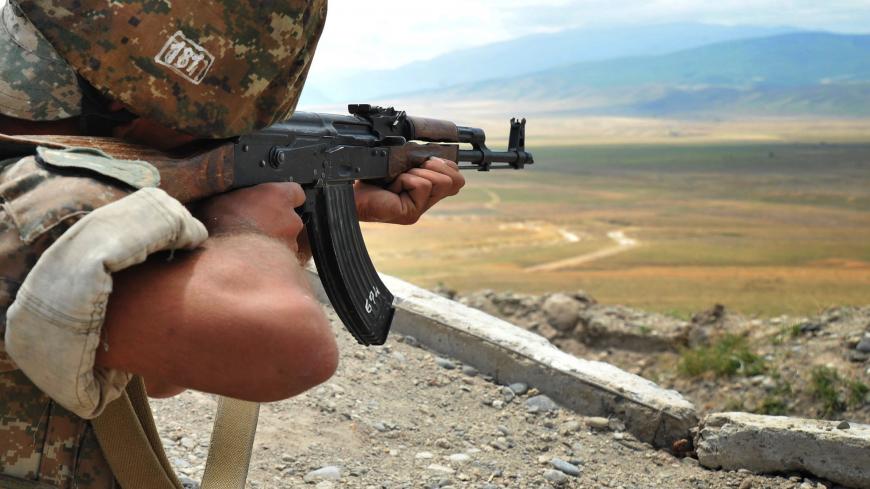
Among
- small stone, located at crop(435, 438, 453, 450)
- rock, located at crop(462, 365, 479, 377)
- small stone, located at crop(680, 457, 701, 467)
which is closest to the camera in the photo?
small stone, located at crop(435, 438, 453, 450)

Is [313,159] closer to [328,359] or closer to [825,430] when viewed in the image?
[328,359]

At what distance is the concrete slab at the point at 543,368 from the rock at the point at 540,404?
0.04m

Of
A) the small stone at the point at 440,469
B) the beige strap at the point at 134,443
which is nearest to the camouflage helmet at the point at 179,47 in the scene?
the beige strap at the point at 134,443

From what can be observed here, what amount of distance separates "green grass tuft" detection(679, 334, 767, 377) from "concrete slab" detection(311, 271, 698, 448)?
1093 millimetres

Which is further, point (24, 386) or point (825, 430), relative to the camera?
point (825, 430)

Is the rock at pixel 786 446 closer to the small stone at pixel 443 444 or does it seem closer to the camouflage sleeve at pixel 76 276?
the small stone at pixel 443 444

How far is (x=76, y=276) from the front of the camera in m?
1.17

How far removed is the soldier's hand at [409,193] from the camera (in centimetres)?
271

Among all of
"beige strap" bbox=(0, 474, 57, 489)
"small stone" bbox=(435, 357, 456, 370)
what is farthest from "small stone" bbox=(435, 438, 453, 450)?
"beige strap" bbox=(0, 474, 57, 489)

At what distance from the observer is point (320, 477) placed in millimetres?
3014

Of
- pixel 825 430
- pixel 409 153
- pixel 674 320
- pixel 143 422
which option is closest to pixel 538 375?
pixel 825 430

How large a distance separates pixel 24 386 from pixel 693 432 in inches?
109

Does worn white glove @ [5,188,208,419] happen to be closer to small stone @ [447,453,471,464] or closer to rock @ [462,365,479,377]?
small stone @ [447,453,471,464]

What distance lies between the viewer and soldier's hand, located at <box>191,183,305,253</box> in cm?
152
